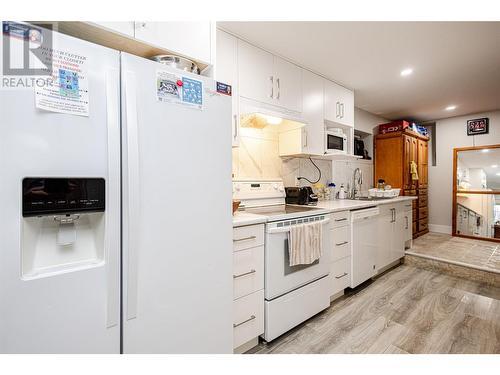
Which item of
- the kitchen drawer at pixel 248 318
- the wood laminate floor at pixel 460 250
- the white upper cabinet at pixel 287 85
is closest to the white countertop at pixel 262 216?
the kitchen drawer at pixel 248 318

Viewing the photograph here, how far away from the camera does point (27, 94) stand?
2.47 feet

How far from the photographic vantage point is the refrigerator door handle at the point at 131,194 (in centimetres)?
90

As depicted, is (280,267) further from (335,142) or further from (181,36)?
(335,142)

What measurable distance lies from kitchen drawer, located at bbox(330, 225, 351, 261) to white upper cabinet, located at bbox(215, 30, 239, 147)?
127 centimetres

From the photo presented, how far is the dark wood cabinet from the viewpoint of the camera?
13.3 ft

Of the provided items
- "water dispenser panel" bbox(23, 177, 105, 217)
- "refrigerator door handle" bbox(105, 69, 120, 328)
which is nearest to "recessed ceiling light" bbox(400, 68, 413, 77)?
"refrigerator door handle" bbox(105, 69, 120, 328)

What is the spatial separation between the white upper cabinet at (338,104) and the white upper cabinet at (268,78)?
1.72 ft

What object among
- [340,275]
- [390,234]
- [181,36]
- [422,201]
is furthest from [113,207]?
[422,201]

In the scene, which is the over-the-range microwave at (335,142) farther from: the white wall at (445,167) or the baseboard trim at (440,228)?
the baseboard trim at (440,228)

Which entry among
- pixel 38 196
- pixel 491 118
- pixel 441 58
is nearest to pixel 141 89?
pixel 38 196

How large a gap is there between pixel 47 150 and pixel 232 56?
1559 millimetres

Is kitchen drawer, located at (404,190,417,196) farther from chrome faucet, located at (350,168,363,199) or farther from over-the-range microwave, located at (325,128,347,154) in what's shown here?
over-the-range microwave, located at (325,128,347,154)
